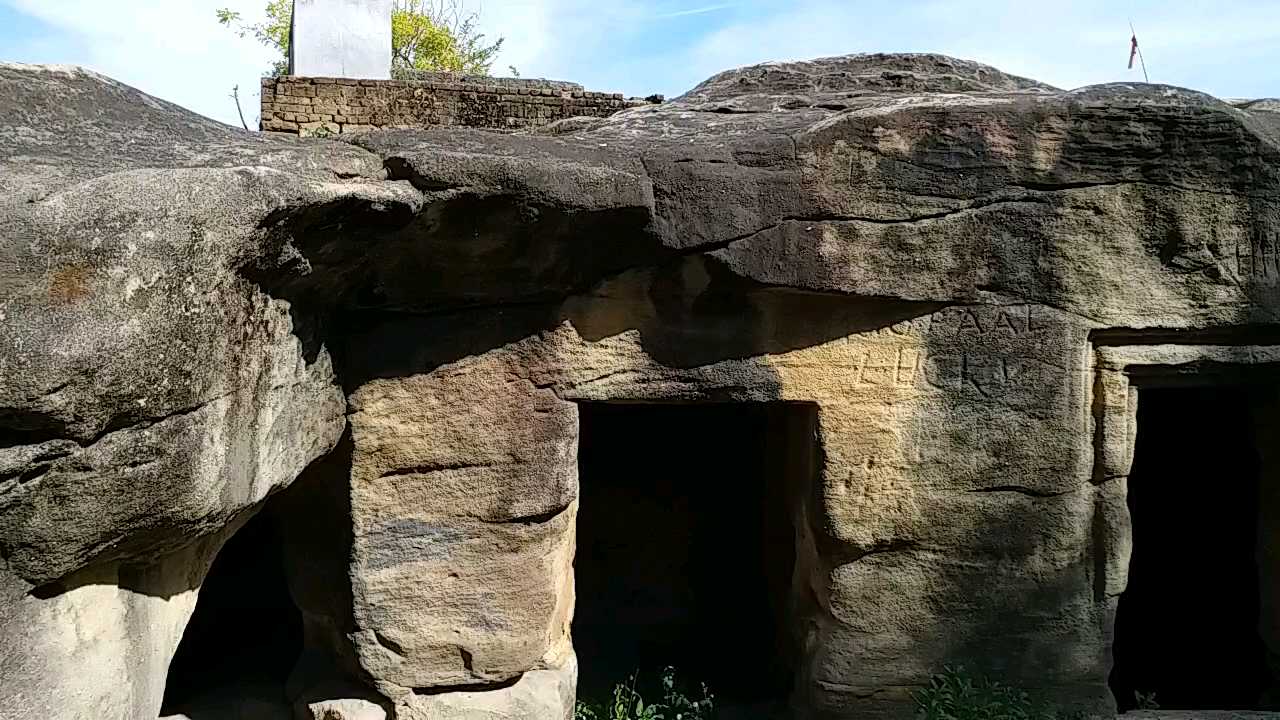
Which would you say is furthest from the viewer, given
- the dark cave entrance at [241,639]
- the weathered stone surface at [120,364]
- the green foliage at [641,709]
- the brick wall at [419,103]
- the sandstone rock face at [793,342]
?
the brick wall at [419,103]

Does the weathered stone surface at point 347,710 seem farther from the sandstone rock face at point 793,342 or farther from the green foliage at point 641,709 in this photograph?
the green foliage at point 641,709

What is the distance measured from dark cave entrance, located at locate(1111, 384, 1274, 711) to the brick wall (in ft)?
14.9

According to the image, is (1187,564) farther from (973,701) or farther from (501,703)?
(501,703)

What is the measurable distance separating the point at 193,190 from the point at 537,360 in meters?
1.28

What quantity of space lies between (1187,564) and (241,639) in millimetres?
4539

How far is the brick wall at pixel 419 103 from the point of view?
25.1ft

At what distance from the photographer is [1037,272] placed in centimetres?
307

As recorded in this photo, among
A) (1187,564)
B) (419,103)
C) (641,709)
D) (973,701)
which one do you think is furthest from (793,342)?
(419,103)

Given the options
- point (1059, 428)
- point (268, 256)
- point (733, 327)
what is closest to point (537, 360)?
point (733, 327)

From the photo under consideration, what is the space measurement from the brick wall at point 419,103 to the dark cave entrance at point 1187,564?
455 centimetres

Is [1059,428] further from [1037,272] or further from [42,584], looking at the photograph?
[42,584]

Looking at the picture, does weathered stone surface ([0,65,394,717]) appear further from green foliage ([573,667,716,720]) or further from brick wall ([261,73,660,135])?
brick wall ([261,73,660,135])

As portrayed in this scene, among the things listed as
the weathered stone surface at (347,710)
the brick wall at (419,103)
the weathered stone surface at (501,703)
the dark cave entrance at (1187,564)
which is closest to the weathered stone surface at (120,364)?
the weathered stone surface at (347,710)

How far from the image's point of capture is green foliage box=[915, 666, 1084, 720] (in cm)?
320
